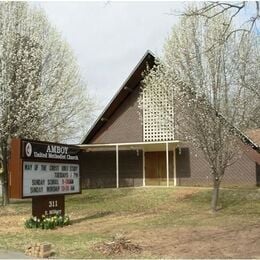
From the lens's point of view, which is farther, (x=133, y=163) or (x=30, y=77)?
(x=133, y=163)

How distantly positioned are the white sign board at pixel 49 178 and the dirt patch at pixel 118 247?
5.01 metres

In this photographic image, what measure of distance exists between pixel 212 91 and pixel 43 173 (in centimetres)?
681

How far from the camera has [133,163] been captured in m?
35.5

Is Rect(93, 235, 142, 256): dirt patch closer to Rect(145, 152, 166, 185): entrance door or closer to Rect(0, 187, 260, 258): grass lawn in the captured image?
Rect(0, 187, 260, 258): grass lawn

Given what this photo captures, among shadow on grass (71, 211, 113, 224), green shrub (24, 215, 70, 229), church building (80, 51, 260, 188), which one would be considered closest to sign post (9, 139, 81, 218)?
green shrub (24, 215, 70, 229)

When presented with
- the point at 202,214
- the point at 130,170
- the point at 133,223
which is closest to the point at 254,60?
the point at 202,214

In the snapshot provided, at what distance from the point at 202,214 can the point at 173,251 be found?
7874 millimetres

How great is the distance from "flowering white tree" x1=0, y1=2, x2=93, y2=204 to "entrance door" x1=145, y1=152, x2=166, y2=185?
281 inches

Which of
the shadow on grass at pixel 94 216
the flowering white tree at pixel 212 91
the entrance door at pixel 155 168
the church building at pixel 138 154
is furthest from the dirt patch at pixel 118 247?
the entrance door at pixel 155 168

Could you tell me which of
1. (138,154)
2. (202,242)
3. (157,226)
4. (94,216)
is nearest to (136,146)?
(138,154)

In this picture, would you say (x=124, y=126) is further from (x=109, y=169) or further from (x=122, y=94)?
(x=109, y=169)

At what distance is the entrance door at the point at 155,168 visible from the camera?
34469mm

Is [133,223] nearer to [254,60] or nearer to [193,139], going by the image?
[193,139]

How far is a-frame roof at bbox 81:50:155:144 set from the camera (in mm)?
32031
